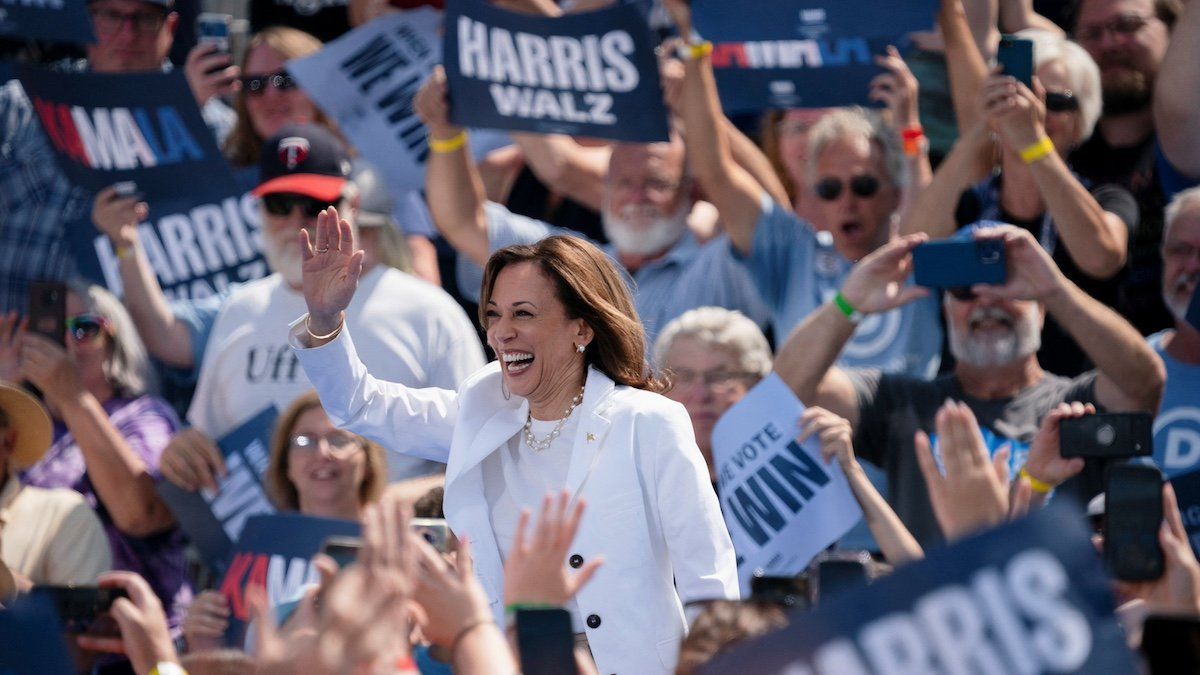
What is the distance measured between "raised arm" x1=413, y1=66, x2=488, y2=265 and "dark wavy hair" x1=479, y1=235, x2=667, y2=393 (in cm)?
205

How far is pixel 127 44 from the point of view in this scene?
271 inches

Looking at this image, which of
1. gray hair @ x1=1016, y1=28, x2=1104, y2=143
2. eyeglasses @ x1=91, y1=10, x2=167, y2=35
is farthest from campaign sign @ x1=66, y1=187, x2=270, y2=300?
gray hair @ x1=1016, y1=28, x2=1104, y2=143

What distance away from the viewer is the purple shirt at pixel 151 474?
18.5ft

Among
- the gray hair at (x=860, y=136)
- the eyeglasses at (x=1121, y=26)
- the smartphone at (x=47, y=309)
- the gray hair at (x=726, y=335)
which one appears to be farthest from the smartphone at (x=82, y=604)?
the eyeglasses at (x=1121, y=26)

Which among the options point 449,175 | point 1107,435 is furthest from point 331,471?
point 1107,435

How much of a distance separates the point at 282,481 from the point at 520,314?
5.46 ft

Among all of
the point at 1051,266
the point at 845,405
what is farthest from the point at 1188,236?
the point at 845,405

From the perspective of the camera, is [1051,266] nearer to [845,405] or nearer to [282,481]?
[845,405]

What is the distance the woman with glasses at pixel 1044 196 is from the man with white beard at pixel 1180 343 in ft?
0.78

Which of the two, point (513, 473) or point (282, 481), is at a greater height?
point (513, 473)

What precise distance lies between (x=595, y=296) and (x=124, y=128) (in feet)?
9.55

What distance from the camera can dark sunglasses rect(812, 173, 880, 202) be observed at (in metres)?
5.71

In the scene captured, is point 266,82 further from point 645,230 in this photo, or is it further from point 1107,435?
point 1107,435

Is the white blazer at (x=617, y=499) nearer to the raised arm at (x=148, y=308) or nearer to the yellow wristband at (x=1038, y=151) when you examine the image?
the yellow wristband at (x=1038, y=151)
